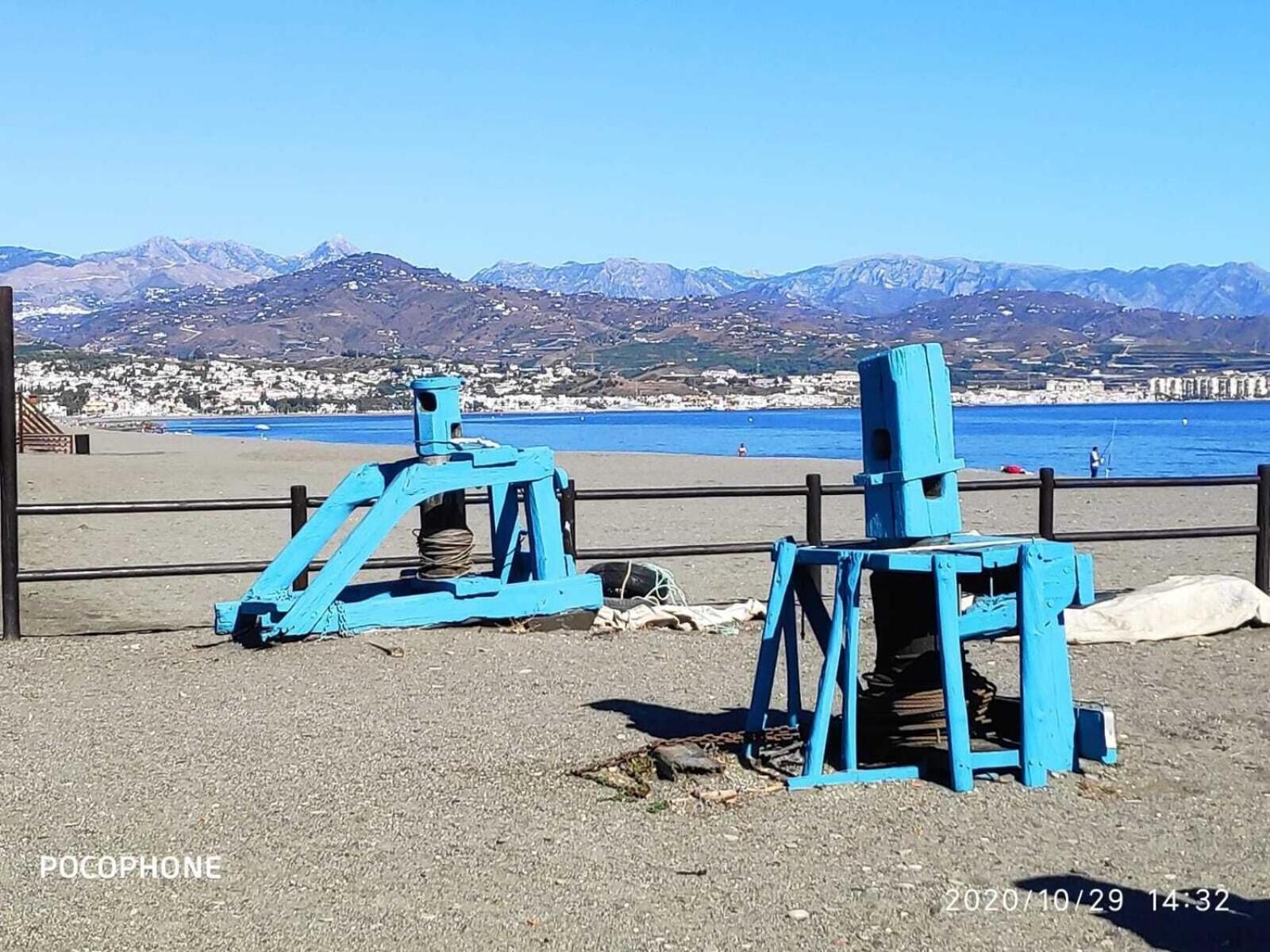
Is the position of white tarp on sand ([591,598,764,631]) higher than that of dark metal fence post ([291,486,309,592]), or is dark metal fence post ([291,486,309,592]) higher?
dark metal fence post ([291,486,309,592])

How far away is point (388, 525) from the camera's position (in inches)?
342

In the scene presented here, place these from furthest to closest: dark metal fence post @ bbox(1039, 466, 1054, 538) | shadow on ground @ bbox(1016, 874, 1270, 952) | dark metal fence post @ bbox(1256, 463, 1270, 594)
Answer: dark metal fence post @ bbox(1256, 463, 1270, 594)
dark metal fence post @ bbox(1039, 466, 1054, 538)
shadow on ground @ bbox(1016, 874, 1270, 952)

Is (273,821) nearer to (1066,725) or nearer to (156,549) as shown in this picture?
(1066,725)

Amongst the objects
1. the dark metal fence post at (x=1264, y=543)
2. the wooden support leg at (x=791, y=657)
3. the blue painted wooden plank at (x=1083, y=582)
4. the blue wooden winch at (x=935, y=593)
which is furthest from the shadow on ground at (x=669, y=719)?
the dark metal fence post at (x=1264, y=543)

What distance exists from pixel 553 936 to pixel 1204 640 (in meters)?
6.11

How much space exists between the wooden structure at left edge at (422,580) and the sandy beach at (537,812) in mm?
184

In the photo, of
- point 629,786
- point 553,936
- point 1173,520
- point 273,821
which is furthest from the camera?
point 1173,520

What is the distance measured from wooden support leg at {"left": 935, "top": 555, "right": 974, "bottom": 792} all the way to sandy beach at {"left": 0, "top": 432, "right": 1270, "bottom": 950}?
0.12 m

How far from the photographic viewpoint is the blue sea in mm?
63531

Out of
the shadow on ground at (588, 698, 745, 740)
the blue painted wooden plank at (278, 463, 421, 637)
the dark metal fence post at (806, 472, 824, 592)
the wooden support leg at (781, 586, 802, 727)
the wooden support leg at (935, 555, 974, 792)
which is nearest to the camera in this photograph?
the wooden support leg at (935, 555, 974, 792)

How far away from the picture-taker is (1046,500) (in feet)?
35.6

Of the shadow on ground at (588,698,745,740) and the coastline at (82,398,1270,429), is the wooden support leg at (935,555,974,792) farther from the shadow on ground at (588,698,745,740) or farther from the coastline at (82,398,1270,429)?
the coastline at (82,398,1270,429)

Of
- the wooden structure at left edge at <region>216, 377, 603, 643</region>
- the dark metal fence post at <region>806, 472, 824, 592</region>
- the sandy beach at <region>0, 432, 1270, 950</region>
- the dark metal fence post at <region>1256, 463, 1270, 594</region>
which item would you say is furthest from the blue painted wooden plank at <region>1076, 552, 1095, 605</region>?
the dark metal fence post at <region>1256, 463, 1270, 594</region>

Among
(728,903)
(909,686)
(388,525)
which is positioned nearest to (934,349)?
(909,686)
